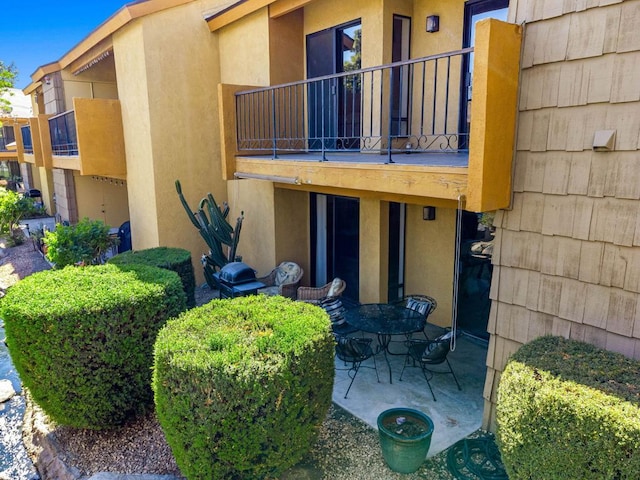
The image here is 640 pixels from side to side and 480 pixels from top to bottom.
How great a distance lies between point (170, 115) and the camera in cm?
993

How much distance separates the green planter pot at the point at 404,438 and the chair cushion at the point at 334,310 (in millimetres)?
2396

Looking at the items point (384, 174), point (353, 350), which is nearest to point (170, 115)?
point (384, 174)

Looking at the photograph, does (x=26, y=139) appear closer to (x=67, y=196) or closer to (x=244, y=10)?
(x=67, y=196)

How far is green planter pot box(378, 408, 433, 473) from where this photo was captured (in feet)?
14.1

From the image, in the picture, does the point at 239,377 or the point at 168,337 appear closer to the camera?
the point at 239,377

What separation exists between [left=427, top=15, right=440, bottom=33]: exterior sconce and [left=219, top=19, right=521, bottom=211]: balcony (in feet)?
1.59

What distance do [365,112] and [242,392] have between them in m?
5.68

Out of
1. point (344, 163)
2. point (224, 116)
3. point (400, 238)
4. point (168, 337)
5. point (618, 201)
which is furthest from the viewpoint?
point (400, 238)

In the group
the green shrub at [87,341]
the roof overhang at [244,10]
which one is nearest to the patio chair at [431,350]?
the green shrub at [87,341]

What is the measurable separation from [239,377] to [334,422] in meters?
2.21

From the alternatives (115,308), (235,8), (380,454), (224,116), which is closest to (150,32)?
(235,8)

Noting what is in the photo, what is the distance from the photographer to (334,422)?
17.5 feet

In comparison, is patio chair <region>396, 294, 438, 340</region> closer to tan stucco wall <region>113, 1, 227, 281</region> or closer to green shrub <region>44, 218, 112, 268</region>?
tan stucco wall <region>113, 1, 227, 281</region>

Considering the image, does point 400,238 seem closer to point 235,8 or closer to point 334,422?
point 334,422
